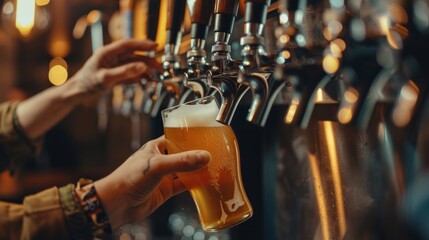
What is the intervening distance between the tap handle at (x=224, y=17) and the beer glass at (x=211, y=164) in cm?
15

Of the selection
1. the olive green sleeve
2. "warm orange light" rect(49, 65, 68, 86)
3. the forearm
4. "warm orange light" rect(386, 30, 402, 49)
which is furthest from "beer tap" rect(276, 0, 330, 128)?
"warm orange light" rect(49, 65, 68, 86)

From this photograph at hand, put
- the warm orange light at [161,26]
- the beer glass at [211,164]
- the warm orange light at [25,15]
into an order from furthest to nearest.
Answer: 1. the warm orange light at [25,15]
2. the warm orange light at [161,26]
3. the beer glass at [211,164]

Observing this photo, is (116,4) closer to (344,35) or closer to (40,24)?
(40,24)

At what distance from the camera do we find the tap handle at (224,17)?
1.04 meters

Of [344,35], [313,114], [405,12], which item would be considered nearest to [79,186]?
[313,114]

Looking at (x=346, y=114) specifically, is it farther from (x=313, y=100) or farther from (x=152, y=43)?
(x=152, y=43)

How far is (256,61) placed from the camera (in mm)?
955

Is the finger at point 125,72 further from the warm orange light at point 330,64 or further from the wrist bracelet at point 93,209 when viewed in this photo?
the warm orange light at point 330,64

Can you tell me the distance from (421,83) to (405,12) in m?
0.13

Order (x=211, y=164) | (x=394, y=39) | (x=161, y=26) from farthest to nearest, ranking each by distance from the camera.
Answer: (x=161, y=26), (x=211, y=164), (x=394, y=39)

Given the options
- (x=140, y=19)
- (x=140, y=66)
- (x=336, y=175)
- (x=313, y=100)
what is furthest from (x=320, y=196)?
(x=140, y=19)

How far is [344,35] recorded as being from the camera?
0.93 metres

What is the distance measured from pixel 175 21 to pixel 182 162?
58cm

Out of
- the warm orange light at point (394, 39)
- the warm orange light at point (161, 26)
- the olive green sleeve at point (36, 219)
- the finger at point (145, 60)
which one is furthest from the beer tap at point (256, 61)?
the warm orange light at point (161, 26)
